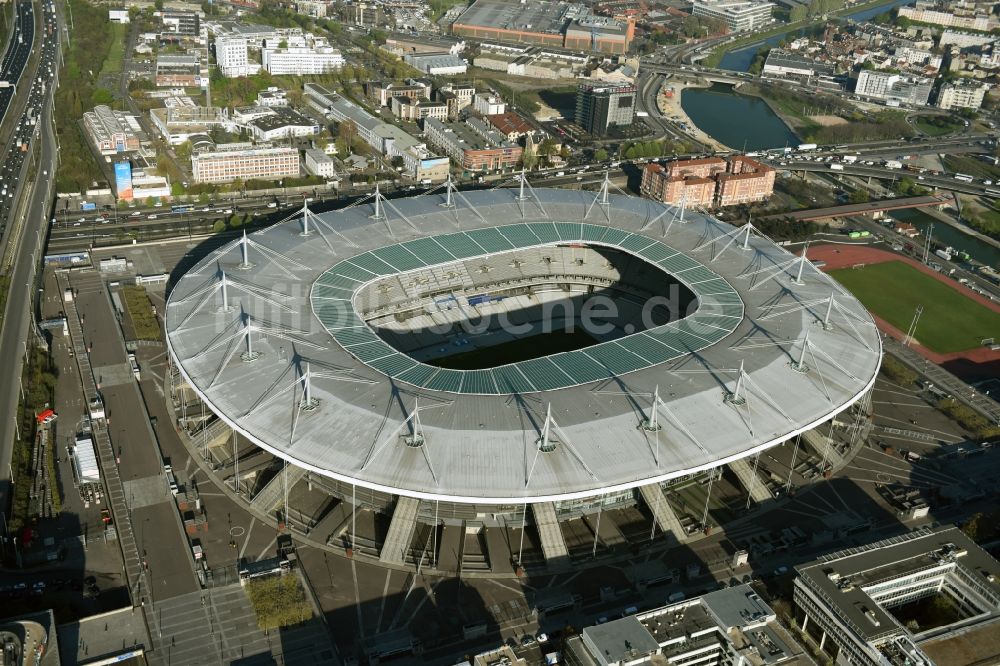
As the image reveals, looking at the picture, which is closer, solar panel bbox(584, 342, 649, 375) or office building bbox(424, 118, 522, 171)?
solar panel bbox(584, 342, 649, 375)

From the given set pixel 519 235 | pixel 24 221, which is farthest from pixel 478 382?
pixel 24 221

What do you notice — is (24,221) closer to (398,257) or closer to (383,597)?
(398,257)

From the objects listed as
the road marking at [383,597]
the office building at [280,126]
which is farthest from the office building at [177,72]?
the road marking at [383,597]

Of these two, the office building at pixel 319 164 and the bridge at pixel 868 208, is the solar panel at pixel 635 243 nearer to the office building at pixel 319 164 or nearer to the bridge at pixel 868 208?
the bridge at pixel 868 208

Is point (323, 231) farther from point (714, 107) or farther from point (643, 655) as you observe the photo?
point (714, 107)

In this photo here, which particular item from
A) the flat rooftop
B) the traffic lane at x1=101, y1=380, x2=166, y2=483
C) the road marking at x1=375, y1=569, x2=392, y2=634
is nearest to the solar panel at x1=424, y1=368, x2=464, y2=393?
the road marking at x1=375, y1=569, x2=392, y2=634

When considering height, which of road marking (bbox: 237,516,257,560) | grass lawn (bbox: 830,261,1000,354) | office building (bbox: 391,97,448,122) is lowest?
road marking (bbox: 237,516,257,560)

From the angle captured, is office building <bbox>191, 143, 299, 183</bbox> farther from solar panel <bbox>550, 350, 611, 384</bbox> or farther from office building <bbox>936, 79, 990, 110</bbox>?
office building <bbox>936, 79, 990, 110</bbox>
